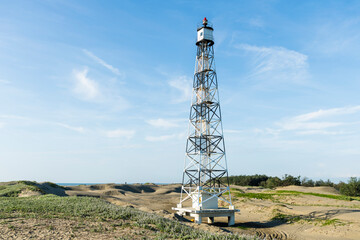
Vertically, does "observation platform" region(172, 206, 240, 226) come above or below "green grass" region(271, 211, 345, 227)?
above

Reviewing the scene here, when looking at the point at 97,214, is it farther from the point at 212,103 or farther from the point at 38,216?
the point at 212,103

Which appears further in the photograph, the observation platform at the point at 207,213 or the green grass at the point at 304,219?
the green grass at the point at 304,219

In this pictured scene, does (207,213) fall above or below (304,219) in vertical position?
above

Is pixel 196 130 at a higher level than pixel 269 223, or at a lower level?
higher

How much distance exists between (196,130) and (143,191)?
37.3m

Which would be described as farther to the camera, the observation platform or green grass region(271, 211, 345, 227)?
green grass region(271, 211, 345, 227)

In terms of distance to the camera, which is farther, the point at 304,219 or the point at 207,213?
the point at 304,219

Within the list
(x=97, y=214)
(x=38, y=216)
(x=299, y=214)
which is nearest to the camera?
(x=38, y=216)

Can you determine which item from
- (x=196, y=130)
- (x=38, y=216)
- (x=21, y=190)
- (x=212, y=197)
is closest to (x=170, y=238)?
(x=38, y=216)

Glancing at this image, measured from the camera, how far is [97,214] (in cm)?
1446

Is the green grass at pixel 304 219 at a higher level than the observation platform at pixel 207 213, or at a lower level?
lower

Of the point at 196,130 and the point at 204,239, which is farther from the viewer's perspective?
the point at 196,130

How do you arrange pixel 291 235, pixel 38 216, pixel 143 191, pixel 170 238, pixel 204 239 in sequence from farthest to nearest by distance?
pixel 143 191
pixel 291 235
pixel 38 216
pixel 170 238
pixel 204 239

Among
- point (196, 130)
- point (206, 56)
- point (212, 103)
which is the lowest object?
point (196, 130)
